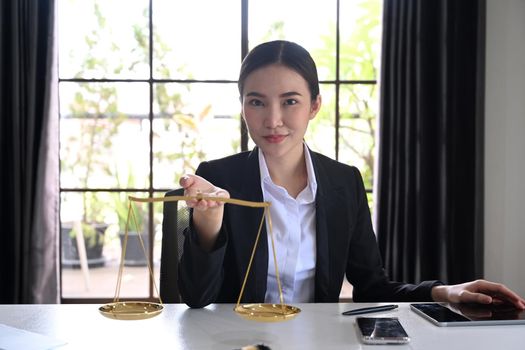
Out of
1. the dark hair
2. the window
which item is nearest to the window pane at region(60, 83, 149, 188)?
the window

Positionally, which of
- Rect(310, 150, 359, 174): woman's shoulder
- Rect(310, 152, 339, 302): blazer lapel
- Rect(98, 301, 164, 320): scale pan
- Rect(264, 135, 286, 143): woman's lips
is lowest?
Rect(98, 301, 164, 320): scale pan

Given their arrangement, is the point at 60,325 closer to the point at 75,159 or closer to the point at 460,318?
the point at 460,318

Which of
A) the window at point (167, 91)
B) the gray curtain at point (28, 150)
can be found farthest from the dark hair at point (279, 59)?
the gray curtain at point (28, 150)

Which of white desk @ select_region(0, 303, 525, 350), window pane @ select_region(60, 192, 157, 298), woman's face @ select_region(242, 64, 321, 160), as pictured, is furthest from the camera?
window pane @ select_region(60, 192, 157, 298)

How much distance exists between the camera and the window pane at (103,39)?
11.2 feet

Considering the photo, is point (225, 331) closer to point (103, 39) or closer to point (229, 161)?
point (229, 161)

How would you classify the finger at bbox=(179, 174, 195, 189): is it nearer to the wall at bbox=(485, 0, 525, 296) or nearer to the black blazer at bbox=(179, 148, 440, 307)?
the black blazer at bbox=(179, 148, 440, 307)

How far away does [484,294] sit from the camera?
1.43 m

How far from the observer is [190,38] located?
11.3 ft

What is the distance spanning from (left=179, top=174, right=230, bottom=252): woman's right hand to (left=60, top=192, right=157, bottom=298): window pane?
214 cm

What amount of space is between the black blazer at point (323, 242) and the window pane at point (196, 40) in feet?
5.81

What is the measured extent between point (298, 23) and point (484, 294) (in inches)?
91.0

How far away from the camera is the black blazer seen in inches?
62.2

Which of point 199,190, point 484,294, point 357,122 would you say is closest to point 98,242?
point 357,122
